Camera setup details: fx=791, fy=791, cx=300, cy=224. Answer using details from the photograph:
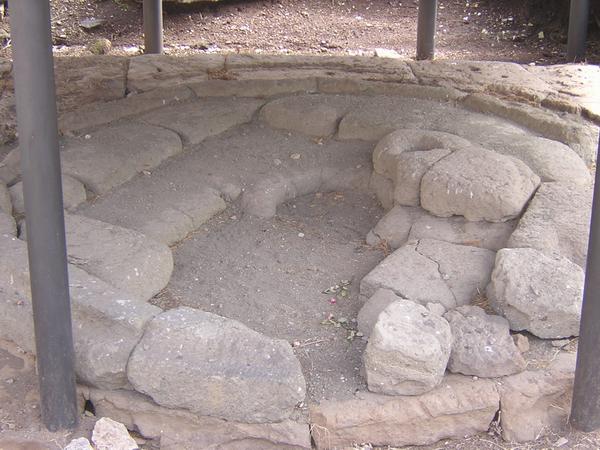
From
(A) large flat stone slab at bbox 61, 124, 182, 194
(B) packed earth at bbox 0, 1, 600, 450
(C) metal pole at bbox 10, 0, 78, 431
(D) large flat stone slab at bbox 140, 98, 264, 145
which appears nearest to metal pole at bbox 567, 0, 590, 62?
(B) packed earth at bbox 0, 1, 600, 450

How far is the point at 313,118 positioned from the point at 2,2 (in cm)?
516

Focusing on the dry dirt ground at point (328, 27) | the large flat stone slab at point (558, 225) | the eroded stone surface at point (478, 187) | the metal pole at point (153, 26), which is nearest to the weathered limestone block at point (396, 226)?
the eroded stone surface at point (478, 187)

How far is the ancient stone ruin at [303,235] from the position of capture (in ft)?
9.86

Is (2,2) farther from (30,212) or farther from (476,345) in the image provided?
(476,345)

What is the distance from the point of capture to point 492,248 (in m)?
3.90

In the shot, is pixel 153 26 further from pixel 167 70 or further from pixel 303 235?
pixel 303 235

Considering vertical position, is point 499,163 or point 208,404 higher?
point 499,163

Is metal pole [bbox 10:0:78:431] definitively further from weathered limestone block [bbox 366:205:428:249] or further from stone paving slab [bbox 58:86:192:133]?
stone paving slab [bbox 58:86:192:133]

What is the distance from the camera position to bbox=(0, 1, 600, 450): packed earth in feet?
9.86

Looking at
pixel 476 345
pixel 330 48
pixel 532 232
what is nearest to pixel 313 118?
pixel 532 232

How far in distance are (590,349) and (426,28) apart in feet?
17.5

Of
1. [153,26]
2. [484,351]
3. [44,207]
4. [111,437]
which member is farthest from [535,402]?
[153,26]

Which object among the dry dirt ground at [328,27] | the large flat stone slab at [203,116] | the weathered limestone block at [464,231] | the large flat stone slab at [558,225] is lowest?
the weathered limestone block at [464,231]

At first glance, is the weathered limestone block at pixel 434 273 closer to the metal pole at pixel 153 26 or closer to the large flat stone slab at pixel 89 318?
the large flat stone slab at pixel 89 318
